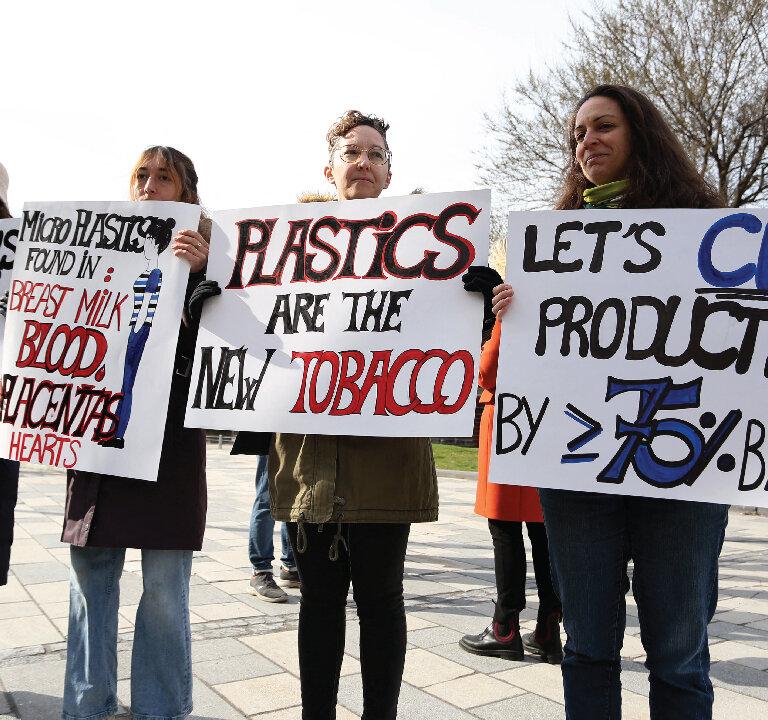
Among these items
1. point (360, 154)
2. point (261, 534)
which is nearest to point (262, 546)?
point (261, 534)

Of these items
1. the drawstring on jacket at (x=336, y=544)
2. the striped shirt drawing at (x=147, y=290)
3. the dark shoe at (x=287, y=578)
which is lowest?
the dark shoe at (x=287, y=578)

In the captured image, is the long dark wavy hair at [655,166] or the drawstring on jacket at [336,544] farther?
the drawstring on jacket at [336,544]

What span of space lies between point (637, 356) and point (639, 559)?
54 centimetres

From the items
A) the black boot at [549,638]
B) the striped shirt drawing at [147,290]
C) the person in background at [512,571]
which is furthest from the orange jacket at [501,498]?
the striped shirt drawing at [147,290]

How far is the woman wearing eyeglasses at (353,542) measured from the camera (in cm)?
214

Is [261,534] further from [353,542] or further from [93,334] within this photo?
[353,542]

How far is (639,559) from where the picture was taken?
1.89 metres

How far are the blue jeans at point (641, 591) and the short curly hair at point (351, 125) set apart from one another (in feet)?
4.24

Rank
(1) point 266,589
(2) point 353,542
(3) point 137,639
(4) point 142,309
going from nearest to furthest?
(2) point 353,542
(3) point 137,639
(4) point 142,309
(1) point 266,589

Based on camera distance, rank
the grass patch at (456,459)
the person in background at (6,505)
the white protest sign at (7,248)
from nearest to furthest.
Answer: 1. the person in background at (6,505)
2. the white protest sign at (7,248)
3. the grass patch at (456,459)

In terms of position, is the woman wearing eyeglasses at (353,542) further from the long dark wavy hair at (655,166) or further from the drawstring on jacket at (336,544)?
the long dark wavy hair at (655,166)

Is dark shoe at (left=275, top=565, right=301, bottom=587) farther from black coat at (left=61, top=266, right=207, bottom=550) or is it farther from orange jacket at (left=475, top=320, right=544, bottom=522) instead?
black coat at (left=61, top=266, right=207, bottom=550)

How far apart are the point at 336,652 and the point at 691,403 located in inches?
48.3

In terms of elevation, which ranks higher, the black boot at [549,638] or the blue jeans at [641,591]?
the blue jeans at [641,591]
